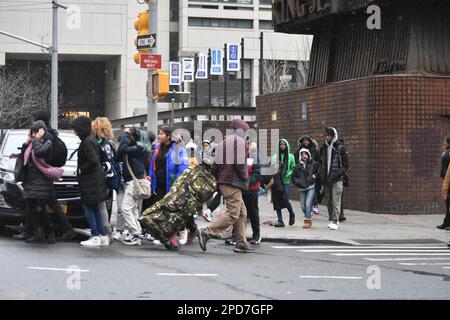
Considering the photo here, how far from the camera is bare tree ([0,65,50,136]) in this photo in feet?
175

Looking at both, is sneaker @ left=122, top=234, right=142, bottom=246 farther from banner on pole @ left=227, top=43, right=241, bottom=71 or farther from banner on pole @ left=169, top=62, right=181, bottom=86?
banner on pole @ left=227, top=43, right=241, bottom=71

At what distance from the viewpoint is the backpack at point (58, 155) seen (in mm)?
13000

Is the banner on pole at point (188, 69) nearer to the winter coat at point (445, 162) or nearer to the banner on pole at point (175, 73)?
the banner on pole at point (175, 73)

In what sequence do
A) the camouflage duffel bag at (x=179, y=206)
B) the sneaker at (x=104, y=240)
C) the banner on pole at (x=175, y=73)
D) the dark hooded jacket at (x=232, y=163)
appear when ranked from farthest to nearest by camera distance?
1. the banner on pole at (x=175, y=73)
2. the sneaker at (x=104, y=240)
3. the camouflage duffel bag at (x=179, y=206)
4. the dark hooded jacket at (x=232, y=163)

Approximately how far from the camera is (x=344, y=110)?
20.3 meters

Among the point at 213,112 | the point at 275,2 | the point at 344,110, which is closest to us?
the point at 344,110

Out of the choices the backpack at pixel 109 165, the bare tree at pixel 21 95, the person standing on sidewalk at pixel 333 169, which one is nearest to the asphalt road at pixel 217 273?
the backpack at pixel 109 165

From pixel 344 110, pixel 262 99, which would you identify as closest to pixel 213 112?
pixel 262 99

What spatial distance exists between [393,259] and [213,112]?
27.4m

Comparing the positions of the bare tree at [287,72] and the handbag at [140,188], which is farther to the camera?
the bare tree at [287,72]

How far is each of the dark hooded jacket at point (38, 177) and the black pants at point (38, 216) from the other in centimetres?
14

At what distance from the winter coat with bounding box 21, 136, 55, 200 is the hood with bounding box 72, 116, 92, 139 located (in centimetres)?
55

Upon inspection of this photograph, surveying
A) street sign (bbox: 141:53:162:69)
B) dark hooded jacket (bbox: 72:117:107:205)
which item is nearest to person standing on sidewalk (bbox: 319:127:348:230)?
street sign (bbox: 141:53:162:69)
